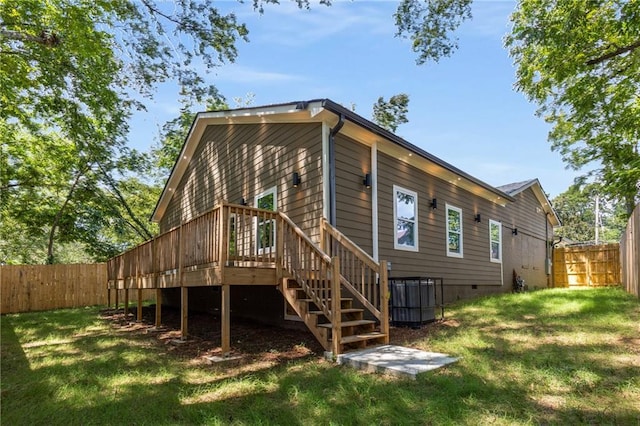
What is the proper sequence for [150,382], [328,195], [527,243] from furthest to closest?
[527,243], [328,195], [150,382]

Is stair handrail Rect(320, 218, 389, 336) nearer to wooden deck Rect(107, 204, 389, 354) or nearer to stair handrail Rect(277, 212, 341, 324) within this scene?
wooden deck Rect(107, 204, 389, 354)

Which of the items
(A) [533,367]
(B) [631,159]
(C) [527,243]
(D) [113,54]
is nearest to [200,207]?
(D) [113,54]

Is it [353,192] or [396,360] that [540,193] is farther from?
[396,360]

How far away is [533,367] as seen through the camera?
14.2 feet

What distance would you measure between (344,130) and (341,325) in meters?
3.66

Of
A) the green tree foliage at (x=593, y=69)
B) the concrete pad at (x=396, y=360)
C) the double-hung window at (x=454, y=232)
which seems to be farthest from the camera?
the double-hung window at (x=454, y=232)

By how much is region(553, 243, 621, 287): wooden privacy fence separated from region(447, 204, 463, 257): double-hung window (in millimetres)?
7029

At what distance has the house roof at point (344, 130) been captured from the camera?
7.01 m

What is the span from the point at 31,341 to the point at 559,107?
58.1ft

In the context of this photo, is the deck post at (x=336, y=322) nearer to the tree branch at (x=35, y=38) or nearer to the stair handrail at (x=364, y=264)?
the stair handrail at (x=364, y=264)

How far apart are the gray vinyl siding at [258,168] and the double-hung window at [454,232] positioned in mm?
4735

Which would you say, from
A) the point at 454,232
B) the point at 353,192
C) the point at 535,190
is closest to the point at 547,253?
the point at 535,190

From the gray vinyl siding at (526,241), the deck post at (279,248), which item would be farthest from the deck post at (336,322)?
the gray vinyl siding at (526,241)

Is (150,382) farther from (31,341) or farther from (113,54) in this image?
(113,54)
